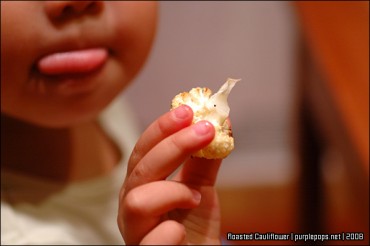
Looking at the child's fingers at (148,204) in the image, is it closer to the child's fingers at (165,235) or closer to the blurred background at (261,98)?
the child's fingers at (165,235)

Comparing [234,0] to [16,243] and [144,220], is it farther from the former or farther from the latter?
[144,220]

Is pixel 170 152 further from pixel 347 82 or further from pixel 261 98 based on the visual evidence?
pixel 261 98

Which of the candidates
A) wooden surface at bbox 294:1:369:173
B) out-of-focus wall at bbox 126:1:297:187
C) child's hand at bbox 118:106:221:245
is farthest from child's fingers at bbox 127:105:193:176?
out-of-focus wall at bbox 126:1:297:187

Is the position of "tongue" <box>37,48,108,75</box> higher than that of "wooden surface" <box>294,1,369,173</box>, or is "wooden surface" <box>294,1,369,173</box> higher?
"wooden surface" <box>294,1,369,173</box>

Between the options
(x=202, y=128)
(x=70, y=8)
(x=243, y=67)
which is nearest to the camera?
(x=202, y=128)

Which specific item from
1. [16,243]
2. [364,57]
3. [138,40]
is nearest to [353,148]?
[364,57]

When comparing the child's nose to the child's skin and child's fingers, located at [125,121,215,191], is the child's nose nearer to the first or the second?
the child's skin

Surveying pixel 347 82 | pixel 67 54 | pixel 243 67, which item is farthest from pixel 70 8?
pixel 243 67
